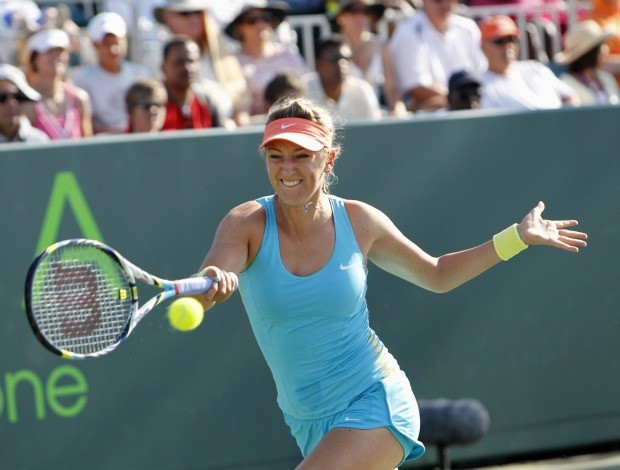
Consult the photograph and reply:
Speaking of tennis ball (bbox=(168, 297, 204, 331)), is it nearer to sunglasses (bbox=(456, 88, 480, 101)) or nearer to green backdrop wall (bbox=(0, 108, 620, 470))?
green backdrop wall (bbox=(0, 108, 620, 470))

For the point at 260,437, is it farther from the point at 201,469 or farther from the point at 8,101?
the point at 8,101

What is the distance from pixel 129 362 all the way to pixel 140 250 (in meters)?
0.53

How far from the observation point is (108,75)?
6.85 m

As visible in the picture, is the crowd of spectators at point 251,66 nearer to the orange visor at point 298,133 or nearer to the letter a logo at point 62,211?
the letter a logo at point 62,211

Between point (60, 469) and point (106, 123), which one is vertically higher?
point (106, 123)

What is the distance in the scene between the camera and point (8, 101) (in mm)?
5793

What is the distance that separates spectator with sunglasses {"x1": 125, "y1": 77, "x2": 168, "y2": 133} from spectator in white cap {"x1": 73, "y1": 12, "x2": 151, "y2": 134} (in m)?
0.58

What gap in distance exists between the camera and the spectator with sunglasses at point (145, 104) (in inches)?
238

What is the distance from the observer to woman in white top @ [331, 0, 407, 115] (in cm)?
751

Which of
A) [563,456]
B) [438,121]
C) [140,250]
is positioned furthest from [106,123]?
[563,456]

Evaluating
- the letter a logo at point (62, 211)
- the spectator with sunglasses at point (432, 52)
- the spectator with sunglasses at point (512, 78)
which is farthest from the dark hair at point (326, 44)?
the letter a logo at point (62, 211)

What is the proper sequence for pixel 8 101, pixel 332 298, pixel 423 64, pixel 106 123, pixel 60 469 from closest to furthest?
1. pixel 332 298
2. pixel 60 469
3. pixel 8 101
4. pixel 106 123
5. pixel 423 64

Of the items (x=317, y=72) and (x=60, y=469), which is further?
(x=317, y=72)

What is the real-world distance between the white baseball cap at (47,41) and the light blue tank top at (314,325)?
306cm
